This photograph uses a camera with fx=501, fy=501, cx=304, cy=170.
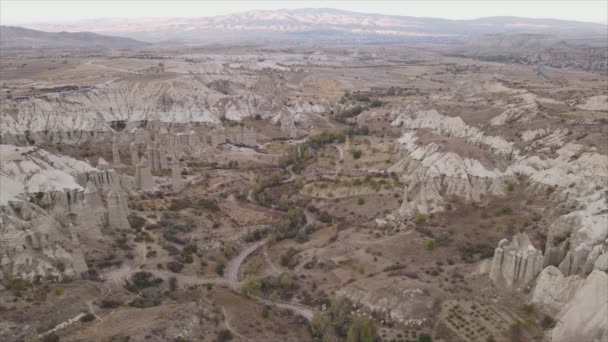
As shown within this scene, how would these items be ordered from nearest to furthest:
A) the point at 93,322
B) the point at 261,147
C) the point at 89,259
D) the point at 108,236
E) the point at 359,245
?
1. the point at 93,322
2. the point at 89,259
3. the point at 108,236
4. the point at 359,245
5. the point at 261,147

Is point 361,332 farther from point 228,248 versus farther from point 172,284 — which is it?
point 228,248

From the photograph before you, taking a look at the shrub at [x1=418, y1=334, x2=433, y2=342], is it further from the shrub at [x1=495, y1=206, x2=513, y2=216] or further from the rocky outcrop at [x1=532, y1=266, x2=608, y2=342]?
the shrub at [x1=495, y1=206, x2=513, y2=216]

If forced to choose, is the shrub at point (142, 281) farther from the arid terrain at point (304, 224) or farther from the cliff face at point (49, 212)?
the cliff face at point (49, 212)

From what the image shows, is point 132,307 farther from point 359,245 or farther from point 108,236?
point 359,245


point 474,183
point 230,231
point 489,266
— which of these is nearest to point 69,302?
point 230,231

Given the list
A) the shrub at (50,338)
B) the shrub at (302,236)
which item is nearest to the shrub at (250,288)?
the shrub at (302,236)

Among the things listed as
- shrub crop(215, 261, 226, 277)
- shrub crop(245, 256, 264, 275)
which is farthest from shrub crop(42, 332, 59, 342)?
shrub crop(245, 256, 264, 275)
